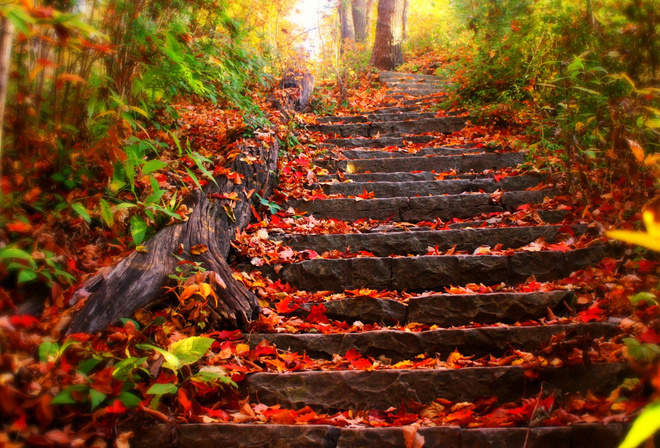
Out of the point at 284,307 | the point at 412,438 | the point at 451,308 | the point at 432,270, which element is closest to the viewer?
the point at 412,438

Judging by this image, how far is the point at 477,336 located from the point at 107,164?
98.0 inches

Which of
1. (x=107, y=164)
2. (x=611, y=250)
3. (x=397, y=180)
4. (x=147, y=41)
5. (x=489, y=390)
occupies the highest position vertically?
(x=147, y=41)

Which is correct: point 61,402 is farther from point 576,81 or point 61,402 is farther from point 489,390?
point 576,81

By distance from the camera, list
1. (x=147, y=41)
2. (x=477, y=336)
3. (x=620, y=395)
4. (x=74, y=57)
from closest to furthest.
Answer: (x=620, y=395)
(x=477, y=336)
(x=74, y=57)
(x=147, y=41)

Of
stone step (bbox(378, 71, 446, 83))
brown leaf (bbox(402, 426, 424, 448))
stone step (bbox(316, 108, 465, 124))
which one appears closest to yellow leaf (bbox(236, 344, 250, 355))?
brown leaf (bbox(402, 426, 424, 448))

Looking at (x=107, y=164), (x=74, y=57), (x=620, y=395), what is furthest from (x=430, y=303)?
(x=74, y=57)

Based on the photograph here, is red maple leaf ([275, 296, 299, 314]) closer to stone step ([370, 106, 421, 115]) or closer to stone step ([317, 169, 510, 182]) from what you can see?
stone step ([317, 169, 510, 182])

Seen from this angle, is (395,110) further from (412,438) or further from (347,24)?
(347,24)

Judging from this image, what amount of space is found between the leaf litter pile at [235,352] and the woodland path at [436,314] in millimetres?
55

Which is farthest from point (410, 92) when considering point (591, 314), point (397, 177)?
point (591, 314)

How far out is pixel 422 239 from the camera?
3.63 meters

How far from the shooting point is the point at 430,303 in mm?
2811

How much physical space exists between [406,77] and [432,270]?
25.8ft

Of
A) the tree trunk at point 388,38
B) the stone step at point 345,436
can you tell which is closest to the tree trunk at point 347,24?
the tree trunk at point 388,38
